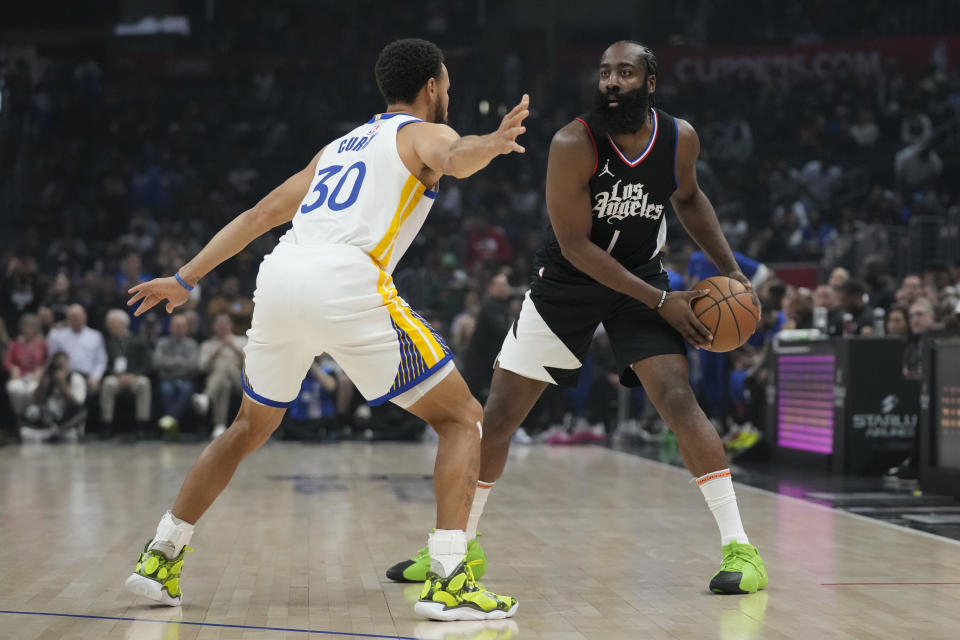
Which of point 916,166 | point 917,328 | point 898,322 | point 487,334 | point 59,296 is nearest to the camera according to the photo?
point 898,322

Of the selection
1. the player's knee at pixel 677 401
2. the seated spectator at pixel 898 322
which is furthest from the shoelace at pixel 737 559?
the seated spectator at pixel 898 322

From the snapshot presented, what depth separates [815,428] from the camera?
28.7 ft

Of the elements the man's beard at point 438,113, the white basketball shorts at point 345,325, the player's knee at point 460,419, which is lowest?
the player's knee at point 460,419

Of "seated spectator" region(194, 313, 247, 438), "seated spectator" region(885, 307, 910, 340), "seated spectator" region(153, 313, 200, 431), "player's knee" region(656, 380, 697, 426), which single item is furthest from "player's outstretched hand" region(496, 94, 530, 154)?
"seated spectator" region(153, 313, 200, 431)

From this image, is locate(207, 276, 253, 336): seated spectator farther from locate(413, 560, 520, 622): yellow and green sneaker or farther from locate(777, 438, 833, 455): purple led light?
locate(413, 560, 520, 622): yellow and green sneaker

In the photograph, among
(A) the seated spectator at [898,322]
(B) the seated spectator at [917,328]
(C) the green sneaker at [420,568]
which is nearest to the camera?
(C) the green sneaker at [420,568]

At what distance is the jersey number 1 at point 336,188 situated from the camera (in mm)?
3586

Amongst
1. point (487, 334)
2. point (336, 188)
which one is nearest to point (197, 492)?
point (336, 188)

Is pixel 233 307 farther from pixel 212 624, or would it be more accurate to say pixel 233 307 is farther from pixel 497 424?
pixel 212 624

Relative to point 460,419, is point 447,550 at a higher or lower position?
lower

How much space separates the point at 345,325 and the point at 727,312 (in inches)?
55.6

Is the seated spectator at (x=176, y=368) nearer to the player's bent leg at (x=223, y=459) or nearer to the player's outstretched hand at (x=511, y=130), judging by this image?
the player's bent leg at (x=223, y=459)

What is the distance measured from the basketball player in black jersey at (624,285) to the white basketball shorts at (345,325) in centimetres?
78

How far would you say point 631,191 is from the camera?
13.5 ft
